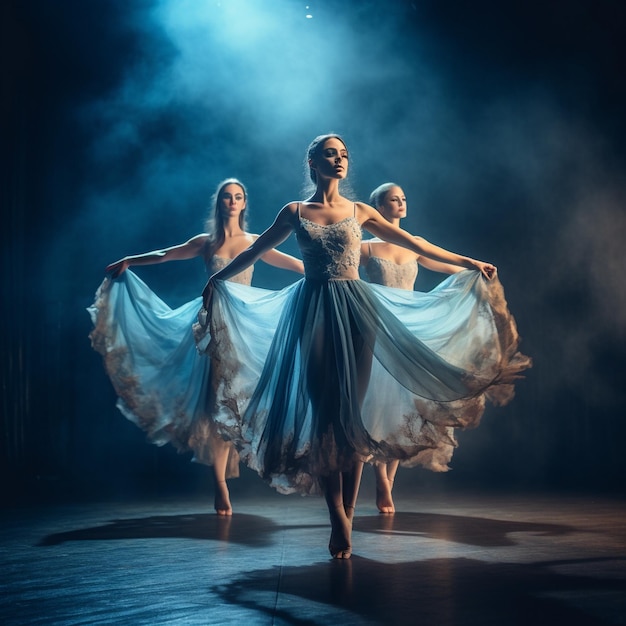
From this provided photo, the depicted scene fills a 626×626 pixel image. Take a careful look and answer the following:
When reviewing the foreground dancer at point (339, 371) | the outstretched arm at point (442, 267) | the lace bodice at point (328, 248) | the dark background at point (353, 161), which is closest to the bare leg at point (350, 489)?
the foreground dancer at point (339, 371)

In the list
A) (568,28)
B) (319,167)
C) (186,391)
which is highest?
(568,28)

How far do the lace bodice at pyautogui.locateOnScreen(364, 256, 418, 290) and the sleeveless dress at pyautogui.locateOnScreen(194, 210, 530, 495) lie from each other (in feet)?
2.92

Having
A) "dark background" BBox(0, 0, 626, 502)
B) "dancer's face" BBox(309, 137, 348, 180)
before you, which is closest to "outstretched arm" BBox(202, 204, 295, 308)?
"dancer's face" BBox(309, 137, 348, 180)

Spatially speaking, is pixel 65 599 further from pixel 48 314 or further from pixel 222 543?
pixel 48 314

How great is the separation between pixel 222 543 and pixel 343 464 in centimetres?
65

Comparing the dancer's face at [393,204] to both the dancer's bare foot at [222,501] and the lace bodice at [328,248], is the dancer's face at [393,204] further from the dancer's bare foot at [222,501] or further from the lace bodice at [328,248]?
the dancer's bare foot at [222,501]

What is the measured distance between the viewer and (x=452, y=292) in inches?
131

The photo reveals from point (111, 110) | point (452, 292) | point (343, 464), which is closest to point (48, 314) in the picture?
point (111, 110)

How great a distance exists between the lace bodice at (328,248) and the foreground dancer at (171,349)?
45.7 inches

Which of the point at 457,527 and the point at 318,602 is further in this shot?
the point at 457,527

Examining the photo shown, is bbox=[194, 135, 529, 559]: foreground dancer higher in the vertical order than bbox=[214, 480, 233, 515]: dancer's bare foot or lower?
higher

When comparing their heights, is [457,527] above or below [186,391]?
below

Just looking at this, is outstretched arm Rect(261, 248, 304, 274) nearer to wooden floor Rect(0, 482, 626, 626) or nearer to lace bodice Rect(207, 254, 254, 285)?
lace bodice Rect(207, 254, 254, 285)

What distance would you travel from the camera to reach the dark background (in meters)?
5.26
